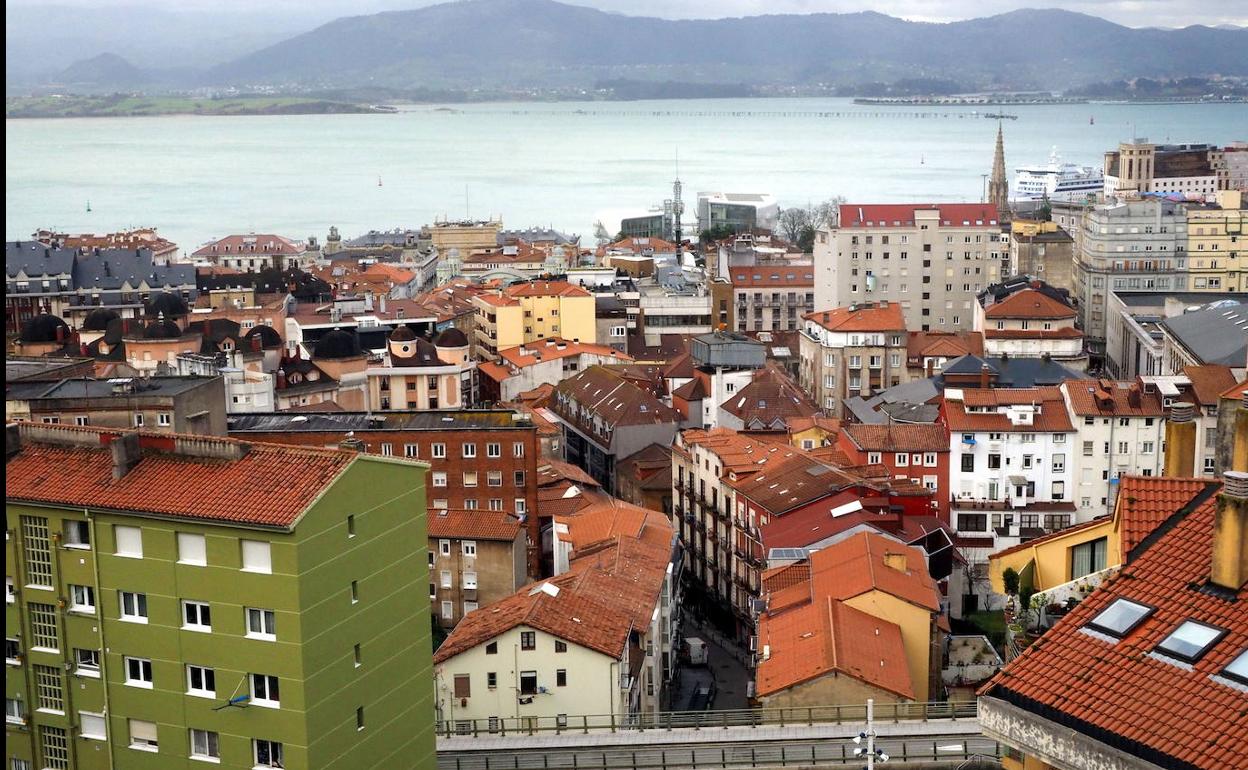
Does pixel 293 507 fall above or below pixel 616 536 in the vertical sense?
above

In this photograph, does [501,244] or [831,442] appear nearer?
[831,442]

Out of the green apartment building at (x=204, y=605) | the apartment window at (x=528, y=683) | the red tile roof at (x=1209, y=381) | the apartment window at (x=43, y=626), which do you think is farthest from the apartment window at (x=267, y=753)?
the red tile roof at (x=1209, y=381)

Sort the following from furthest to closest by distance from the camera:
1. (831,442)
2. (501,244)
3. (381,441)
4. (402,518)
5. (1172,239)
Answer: (501,244)
(1172,239)
(831,442)
(381,441)
(402,518)

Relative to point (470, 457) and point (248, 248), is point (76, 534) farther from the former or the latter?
point (248, 248)

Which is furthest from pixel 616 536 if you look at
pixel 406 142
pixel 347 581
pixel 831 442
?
pixel 406 142

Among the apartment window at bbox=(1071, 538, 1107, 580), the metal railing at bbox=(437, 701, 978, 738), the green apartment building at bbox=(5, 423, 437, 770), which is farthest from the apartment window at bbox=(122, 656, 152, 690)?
the apartment window at bbox=(1071, 538, 1107, 580)

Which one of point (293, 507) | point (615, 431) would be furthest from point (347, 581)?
point (615, 431)

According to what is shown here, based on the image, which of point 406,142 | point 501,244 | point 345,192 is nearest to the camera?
point 501,244

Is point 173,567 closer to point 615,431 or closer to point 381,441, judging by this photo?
point 381,441
